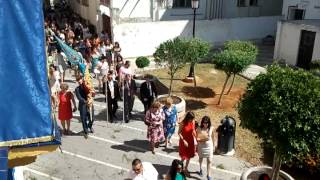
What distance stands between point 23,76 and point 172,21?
1771 centimetres

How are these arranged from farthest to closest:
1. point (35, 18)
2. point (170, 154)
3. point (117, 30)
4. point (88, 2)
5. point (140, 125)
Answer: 1. point (88, 2)
2. point (117, 30)
3. point (140, 125)
4. point (170, 154)
5. point (35, 18)

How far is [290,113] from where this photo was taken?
6.68 meters

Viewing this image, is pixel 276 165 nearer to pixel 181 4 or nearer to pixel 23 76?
pixel 23 76

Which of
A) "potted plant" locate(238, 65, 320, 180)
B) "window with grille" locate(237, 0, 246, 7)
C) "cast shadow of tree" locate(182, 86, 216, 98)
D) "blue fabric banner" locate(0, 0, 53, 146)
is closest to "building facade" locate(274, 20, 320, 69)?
"cast shadow of tree" locate(182, 86, 216, 98)

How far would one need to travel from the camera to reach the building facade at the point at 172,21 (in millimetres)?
20766

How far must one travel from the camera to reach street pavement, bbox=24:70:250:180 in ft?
30.3

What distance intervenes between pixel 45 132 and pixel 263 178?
4.69 meters

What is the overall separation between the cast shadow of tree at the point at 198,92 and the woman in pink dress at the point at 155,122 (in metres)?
5.19

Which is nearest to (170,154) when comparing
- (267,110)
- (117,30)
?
(267,110)

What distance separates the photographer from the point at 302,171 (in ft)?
31.4

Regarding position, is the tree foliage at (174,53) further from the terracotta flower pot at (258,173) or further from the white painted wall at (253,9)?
the white painted wall at (253,9)

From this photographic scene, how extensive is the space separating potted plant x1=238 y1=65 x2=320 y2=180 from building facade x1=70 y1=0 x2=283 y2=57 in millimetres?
14171

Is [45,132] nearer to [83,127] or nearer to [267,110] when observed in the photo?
[267,110]

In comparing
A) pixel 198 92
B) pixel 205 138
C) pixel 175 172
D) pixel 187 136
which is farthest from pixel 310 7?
pixel 175 172
